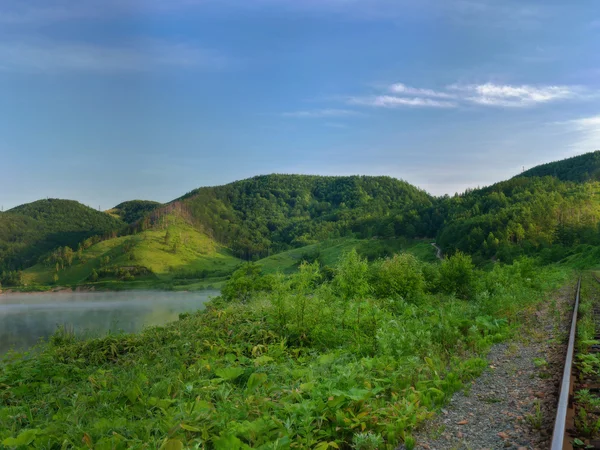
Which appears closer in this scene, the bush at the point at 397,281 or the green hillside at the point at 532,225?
the bush at the point at 397,281

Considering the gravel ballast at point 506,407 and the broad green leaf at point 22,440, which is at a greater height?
the broad green leaf at point 22,440

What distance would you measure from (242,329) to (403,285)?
1171cm

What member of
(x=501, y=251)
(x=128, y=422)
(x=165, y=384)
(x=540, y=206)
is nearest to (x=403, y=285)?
(x=165, y=384)

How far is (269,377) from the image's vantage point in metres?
7.50

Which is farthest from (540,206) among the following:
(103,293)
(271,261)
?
(103,293)

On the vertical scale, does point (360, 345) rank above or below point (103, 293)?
above

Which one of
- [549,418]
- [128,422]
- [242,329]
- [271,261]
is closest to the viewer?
[549,418]

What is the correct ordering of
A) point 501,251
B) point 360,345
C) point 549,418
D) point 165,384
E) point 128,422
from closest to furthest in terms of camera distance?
point 549,418
point 128,422
point 165,384
point 360,345
point 501,251

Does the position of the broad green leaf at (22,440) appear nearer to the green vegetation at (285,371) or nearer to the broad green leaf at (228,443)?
the green vegetation at (285,371)

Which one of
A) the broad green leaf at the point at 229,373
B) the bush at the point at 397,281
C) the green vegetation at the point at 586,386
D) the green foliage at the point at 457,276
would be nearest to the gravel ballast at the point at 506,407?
the green vegetation at the point at 586,386

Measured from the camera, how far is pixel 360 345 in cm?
953

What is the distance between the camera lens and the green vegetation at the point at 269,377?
5.15 metres

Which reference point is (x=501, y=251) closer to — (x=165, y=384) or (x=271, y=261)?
(x=165, y=384)

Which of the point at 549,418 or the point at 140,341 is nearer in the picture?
the point at 549,418
